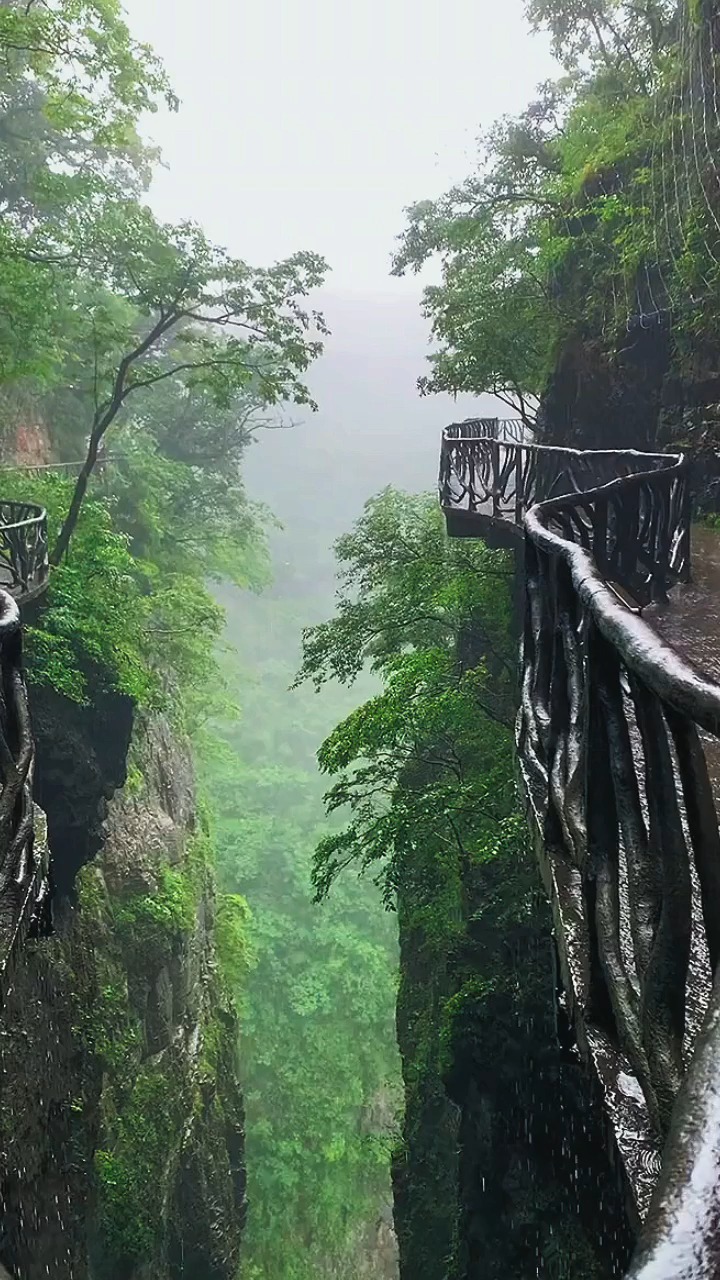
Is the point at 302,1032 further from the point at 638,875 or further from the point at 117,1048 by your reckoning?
the point at 638,875

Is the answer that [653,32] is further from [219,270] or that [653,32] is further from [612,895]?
[612,895]

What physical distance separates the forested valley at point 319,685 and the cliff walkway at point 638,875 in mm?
403

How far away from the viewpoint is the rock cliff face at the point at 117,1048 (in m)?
7.13

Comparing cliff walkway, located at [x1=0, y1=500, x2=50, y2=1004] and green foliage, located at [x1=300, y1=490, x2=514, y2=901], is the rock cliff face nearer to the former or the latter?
cliff walkway, located at [x1=0, y1=500, x2=50, y2=1004]

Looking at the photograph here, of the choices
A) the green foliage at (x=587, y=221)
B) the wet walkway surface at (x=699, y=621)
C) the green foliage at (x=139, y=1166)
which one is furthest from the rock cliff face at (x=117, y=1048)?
the green foliage at (x=587, y=221)

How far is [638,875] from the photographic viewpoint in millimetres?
1896

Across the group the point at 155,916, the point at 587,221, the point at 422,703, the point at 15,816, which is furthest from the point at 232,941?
the point at 15,816

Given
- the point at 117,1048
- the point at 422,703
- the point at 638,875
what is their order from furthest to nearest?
the point at 117,1048
the point at 422,703
the point at 638,875

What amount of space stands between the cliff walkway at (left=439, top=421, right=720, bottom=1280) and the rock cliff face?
4.83 meters

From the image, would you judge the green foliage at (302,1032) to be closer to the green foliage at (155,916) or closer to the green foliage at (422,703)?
the green foliage at (155,916)

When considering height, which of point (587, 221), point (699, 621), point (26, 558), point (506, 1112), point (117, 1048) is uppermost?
point (587, 221)

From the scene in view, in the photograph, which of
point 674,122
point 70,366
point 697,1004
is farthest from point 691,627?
point 70,366

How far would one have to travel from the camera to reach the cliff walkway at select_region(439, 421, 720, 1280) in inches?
38.8

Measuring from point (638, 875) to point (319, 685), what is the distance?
9.94m
